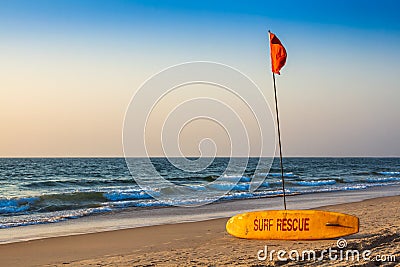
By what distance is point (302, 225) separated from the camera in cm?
891

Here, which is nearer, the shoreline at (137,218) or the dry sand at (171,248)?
the dry sand at (171,248)

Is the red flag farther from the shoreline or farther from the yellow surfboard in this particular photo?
the shoreline

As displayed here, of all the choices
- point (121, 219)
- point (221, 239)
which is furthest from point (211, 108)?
point (221, 239)

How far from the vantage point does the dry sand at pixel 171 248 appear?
24.5ft

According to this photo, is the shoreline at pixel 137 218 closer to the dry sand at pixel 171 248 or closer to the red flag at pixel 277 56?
the dry sand at pixel 171 248

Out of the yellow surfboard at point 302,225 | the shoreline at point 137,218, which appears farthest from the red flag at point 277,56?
the shoreline at point 137,218

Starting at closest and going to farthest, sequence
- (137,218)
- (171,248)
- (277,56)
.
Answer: (171,248)
(277,56)
(137,218)

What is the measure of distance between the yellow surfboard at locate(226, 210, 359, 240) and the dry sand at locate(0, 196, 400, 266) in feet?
0.64

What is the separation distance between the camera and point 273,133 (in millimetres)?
16328

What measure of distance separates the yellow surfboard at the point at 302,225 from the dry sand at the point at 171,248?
194 millimetres

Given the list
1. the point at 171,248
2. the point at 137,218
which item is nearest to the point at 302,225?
the point at 171,248

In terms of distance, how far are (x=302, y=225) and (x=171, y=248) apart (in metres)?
2.44

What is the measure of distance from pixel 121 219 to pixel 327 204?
26.6 ft

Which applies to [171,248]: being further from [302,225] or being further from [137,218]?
[137,218]
